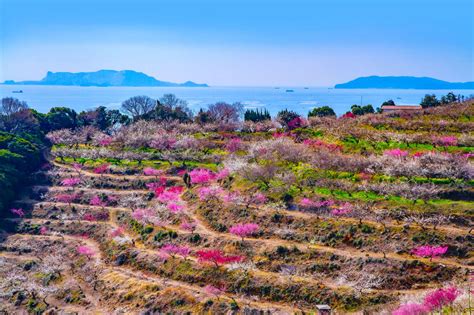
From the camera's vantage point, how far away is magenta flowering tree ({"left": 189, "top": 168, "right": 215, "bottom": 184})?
174 feet

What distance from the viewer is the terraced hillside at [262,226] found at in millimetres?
33250

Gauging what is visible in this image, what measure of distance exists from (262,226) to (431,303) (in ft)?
56.2

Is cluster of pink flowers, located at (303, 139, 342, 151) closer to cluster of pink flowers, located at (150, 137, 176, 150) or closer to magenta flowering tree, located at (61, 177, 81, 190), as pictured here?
cluster of pink flowers, located at (150, 137, 176, 150)

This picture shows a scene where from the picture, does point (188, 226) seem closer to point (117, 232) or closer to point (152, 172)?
point (117, 232)

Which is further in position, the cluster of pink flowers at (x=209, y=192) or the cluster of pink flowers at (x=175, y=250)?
the cluster of pink flowers at (x=209, y=192)

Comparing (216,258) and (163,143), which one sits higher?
(163,143)

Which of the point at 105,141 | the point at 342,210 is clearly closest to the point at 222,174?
the point at 342,210

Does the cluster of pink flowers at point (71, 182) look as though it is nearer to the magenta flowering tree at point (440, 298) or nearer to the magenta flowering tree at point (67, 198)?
the magenta flowering tree at point (67, 198)

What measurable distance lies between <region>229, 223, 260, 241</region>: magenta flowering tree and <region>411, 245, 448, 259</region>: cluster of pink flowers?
44.8 ft

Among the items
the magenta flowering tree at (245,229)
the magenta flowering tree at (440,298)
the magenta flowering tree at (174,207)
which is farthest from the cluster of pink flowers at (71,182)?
the magenta flowering tree at (440,298)

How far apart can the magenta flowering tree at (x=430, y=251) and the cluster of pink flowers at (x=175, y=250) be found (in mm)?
19044

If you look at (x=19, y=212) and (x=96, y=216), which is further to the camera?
(x=19, y=212)

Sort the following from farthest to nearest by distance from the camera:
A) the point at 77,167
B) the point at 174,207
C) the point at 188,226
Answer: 1. the point at 77,167
2. the point at 174,207
3. the point at 188,226

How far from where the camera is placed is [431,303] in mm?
27547
